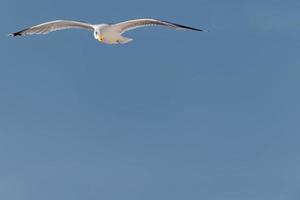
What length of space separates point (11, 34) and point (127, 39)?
6.29 m

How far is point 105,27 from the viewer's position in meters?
34.6

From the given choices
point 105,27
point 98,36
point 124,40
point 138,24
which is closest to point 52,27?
point 105,27

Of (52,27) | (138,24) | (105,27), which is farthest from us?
(52,27)

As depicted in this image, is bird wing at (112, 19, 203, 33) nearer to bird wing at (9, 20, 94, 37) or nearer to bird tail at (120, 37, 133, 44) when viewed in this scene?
bird tail at (120, 37, 133, 44)

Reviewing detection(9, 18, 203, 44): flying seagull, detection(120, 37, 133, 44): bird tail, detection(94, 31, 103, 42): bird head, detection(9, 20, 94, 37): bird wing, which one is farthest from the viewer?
detection(9, 20, 94, 37): bird wing

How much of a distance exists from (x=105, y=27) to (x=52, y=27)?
407 cm

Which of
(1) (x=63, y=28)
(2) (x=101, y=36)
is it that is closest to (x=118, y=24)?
(2) (x=101, y=36)

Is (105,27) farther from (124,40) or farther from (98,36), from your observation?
(124,40)

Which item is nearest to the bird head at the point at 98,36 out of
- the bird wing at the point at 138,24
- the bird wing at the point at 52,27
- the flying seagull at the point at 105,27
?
the flying seagull at the point at 105,27

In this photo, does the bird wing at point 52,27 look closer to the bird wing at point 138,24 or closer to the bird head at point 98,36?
the bird wing at point 138,24

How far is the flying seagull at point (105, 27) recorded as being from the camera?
112 feet

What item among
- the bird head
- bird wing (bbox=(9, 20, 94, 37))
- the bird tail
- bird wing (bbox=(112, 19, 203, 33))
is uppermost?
bird wing (bbox=(9, 20, 94, 37))

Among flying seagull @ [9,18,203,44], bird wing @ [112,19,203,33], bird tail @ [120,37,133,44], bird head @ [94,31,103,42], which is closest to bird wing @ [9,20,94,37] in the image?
flying seagull @ [9,18,203,44]

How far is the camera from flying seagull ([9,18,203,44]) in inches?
1348
